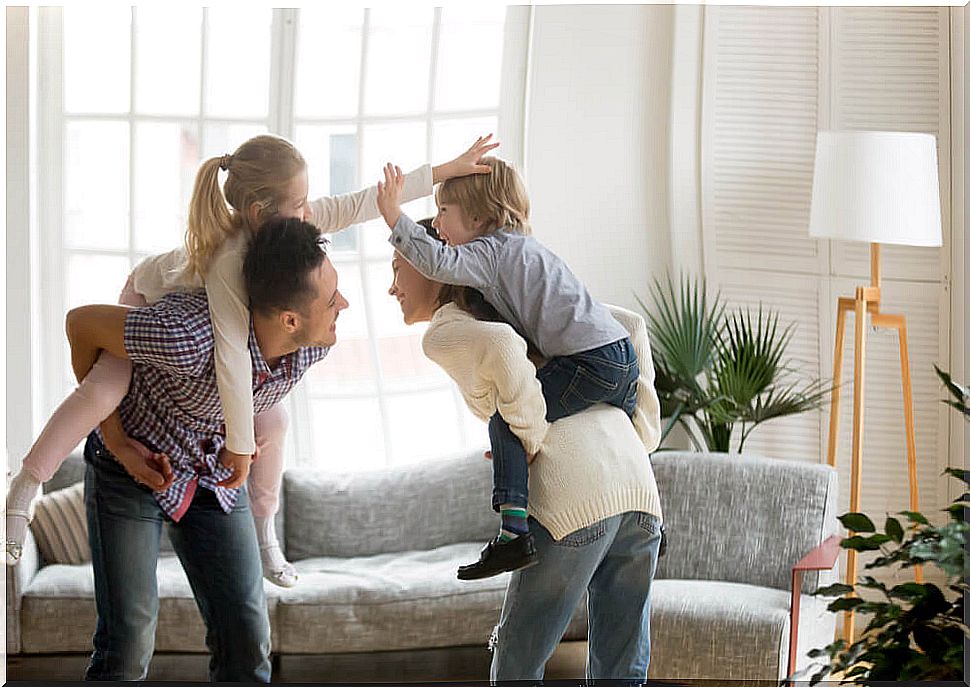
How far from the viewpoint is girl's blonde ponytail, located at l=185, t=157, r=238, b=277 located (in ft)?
8.20

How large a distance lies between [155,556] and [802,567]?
169cm

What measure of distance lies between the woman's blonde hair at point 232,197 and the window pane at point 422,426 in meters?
0.95

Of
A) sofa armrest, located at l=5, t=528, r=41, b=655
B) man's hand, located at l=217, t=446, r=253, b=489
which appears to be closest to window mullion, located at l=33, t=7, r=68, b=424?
sofa armrest, located at l=5, t=528, r=41, b=655

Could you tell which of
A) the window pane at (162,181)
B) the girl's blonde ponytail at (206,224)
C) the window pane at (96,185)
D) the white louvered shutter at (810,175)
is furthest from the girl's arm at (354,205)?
the white louvered shutter at (810,175)

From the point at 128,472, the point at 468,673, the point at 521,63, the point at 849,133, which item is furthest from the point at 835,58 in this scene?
the point at 128,472

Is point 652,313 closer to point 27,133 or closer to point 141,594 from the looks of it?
point 141,594

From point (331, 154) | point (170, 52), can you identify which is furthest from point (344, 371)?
point (170, 52)

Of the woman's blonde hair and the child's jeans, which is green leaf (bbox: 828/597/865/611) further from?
the woman's blonde hair

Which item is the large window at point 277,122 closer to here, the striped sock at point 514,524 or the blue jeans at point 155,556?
the blue jeans at point 155,556

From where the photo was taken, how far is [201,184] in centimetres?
256

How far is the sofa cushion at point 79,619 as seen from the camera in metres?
3.13

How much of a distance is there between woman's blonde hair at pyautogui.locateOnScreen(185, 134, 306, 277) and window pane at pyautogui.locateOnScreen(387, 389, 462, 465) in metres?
0.95

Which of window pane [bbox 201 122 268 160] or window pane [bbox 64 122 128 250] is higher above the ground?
window pane [bbox 201 122 268 160]

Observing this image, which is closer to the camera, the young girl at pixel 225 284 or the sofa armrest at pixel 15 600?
the young girl at pixel 225 284
